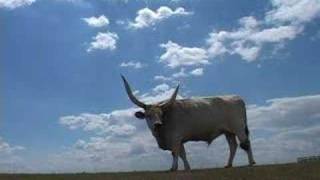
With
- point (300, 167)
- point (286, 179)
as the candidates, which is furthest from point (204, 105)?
point (286, 179)

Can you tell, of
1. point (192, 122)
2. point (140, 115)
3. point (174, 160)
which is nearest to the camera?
point (174, 160)

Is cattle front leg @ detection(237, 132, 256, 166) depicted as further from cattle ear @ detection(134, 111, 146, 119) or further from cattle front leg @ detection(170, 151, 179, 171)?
cattle ear @ detection(134, 111, 146, 119)

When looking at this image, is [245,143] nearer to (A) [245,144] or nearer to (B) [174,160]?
(A) [245,144]

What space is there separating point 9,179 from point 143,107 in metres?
7.32

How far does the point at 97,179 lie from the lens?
23.9m

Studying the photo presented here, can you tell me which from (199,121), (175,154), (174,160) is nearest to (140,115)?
(175,154)

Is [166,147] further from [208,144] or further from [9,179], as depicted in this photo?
[9,179]

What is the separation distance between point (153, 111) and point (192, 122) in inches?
77.4

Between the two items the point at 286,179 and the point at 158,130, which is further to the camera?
the point at 158,130

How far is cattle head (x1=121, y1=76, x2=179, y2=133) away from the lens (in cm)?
2851

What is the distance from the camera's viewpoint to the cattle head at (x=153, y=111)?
28508 millimetres

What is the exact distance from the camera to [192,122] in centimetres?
2930

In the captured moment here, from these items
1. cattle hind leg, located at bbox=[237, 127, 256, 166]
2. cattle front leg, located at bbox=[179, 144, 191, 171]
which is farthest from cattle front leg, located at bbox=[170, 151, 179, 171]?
cattle hind leg, located at bbox=[237, 127, 256, 166]

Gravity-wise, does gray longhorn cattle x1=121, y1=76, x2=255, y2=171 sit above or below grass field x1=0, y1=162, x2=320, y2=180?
above
